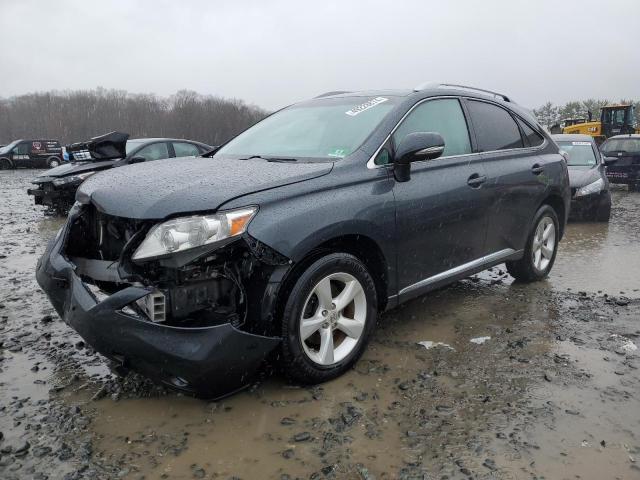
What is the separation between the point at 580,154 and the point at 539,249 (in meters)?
5.84

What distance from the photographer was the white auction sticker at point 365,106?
3.68 meters

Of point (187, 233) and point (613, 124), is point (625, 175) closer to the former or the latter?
point (613, 124)

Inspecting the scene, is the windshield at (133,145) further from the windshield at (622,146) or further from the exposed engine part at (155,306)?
the windshield at (622,146)

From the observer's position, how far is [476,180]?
12.8 feet

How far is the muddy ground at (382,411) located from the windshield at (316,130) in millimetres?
1403

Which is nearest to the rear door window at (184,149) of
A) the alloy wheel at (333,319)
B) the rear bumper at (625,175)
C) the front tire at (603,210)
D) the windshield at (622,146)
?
the front tire at (603,210)

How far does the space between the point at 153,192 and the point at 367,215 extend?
1.20 meters

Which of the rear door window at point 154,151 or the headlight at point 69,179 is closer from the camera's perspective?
the headlight at point 69,179

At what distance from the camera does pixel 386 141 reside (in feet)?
11.0

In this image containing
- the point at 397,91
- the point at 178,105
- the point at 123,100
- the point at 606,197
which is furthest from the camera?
the point at 123,100

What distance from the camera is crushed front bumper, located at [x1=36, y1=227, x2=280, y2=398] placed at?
2387 millimetres

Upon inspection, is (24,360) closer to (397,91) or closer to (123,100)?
(397,91)

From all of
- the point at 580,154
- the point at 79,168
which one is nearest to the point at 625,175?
the point at 580,154

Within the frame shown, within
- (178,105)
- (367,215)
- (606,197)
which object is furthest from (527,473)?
(178,105)
